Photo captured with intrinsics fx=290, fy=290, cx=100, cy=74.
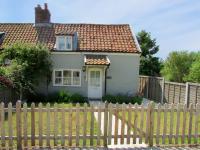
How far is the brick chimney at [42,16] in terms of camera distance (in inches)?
969

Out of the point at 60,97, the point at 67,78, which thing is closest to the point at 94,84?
the point at 67,78

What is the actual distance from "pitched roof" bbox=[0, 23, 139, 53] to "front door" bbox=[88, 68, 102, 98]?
1855mm

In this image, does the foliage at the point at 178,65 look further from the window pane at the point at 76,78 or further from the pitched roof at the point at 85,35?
the window pane at the point at 76,78

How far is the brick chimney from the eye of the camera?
24625 mm

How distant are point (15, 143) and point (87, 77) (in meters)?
14.3

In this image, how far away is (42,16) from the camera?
24.8 meters

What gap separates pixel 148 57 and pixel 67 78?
26.8 m

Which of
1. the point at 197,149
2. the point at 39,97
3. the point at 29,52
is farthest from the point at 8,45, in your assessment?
the point at 197,149

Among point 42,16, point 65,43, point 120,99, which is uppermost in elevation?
point 42,16

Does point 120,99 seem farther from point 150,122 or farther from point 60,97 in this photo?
point 150,122

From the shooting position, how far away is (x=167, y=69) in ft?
131

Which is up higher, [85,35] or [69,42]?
[85,35]

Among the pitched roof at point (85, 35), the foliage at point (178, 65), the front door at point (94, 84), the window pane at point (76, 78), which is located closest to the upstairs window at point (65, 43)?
the pitched roof at point (85, 35)

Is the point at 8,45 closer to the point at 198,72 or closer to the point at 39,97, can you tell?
the point at 39,97
